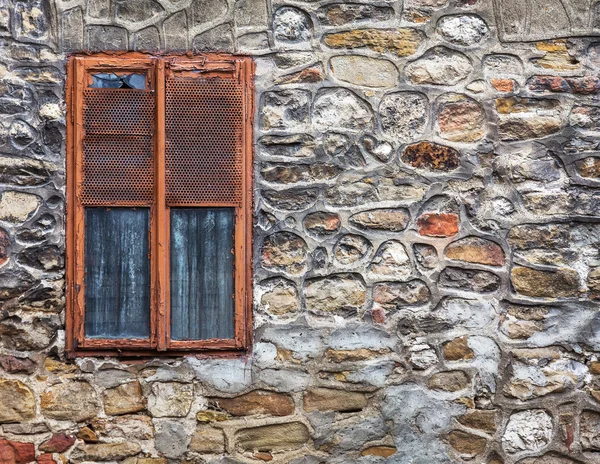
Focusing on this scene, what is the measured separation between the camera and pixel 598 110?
3.47m

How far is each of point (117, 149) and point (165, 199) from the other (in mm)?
341

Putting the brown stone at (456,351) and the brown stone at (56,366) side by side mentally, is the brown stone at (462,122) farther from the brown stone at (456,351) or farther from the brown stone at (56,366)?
the brown stone at (56,366)

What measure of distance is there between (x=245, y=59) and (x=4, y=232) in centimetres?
144

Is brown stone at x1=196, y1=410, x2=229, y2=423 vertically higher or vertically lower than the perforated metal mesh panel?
lower

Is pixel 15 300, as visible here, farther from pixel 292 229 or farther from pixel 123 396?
pixel 292 229

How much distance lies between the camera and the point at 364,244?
3463mm

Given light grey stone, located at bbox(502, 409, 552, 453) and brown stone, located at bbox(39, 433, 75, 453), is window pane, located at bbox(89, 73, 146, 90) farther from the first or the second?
light grey stone, located at bbox(502, 409, 552, 453)

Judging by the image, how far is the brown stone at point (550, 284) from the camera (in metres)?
3.44

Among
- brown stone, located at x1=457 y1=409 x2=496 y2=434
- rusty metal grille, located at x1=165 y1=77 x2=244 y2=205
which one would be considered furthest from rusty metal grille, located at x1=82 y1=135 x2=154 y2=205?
brown stone, located at x1=457 y1=409 x2=496 y2=434

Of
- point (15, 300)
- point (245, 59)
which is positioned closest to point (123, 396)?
point (15, 300)

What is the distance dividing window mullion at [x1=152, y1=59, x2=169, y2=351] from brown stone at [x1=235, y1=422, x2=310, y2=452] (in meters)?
0.59

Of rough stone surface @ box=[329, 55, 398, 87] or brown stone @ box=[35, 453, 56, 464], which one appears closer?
brown stone @ box=[35, 453, 56, 464]

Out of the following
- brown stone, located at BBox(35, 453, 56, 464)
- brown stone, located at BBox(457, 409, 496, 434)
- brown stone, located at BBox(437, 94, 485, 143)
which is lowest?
brown stone, located at BBox(35, 453, 56, 464)

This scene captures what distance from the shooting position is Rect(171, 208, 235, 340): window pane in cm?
347
